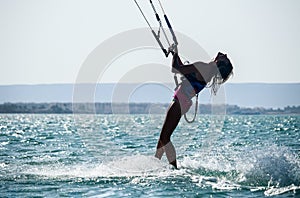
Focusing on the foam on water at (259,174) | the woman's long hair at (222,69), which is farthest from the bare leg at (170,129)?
the woman's long hair at (222,69)

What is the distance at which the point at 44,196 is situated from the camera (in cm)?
989

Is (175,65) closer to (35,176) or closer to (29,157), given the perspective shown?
(35,176)

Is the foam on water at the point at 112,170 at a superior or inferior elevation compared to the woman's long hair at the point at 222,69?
inferior

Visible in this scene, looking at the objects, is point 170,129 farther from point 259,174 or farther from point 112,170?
point 259,174

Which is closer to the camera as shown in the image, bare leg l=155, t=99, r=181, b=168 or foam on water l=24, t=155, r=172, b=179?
foam on water l=24, t=155, r=172, b=179

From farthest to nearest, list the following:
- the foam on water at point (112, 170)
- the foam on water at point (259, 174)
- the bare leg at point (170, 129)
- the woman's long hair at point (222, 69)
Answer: the bare leg at point (170, 129) → the woman's long hair at point (222, 69) → the foam on water at point (112, 170) → the foam on water at point (259, 174)

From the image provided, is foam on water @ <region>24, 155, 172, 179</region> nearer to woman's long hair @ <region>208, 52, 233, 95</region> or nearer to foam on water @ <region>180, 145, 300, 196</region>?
foam on water @ <region>180, 145, 300, 196</region>

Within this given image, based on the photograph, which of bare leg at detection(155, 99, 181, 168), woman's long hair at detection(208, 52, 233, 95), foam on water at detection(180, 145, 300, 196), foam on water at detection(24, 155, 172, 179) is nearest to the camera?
foam on water at detection(180, 145, 300, 196)

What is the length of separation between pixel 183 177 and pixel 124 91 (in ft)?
13.9

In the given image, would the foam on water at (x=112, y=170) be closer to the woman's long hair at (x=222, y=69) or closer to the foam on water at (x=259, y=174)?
the foam on water at (x=259, y=174)

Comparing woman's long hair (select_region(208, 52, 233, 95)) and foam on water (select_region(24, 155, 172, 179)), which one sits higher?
woman's long hair (select_region(208, 52, 233, 95))

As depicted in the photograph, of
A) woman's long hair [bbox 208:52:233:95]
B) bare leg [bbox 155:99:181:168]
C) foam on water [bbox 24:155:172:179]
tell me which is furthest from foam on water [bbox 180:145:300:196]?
woman's long hair [bbox 208:52:233:95]

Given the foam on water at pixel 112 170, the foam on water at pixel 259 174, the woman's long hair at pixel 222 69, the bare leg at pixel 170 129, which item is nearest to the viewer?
the foam on water at pixel 259 174

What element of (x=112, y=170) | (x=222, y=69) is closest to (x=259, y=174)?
(x=222, y=69)
